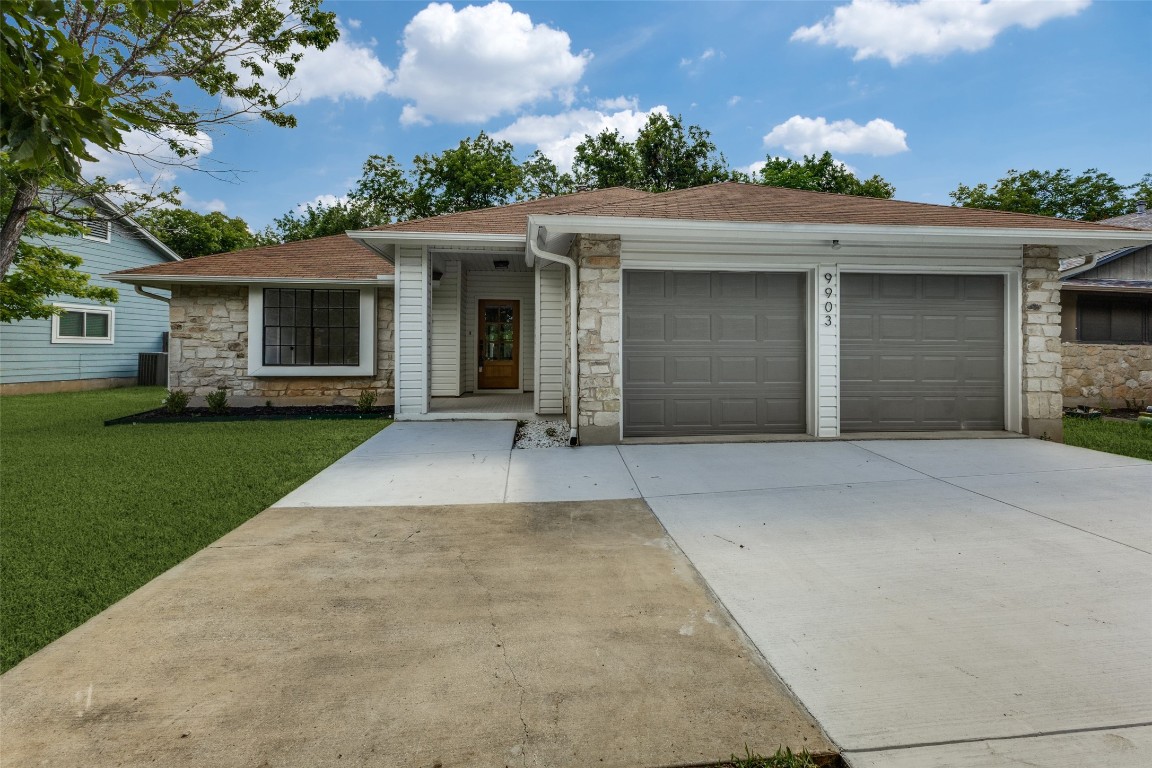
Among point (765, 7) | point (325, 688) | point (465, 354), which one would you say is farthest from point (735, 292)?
point (465, 354)

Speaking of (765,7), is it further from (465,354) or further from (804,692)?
(804,692)

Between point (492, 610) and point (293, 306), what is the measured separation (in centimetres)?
951

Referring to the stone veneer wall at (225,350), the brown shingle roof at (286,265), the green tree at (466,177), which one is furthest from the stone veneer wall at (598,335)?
the green tree at (466,177)

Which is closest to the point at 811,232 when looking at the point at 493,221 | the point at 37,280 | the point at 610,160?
the point at 493,221

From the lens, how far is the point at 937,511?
3.84 m

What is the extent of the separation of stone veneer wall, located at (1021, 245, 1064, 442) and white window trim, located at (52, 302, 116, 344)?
19.3 meters

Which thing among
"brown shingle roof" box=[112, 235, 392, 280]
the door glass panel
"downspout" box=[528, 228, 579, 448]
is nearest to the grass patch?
"downspout" box=[528, 228, 579, 448]

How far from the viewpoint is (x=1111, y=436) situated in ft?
23.6

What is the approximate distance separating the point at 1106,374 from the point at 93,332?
79.7 feet

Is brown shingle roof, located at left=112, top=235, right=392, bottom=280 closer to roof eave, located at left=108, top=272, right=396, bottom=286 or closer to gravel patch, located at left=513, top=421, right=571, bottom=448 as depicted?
roof eave, located at left=108, top=272, right=396, bottom=286

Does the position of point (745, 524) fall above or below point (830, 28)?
below

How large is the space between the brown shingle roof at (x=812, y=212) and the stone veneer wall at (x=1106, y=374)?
502 cm

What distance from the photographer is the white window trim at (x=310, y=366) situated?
9.86 metres

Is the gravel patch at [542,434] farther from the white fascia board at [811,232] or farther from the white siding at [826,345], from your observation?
the white siding at [826,345]
